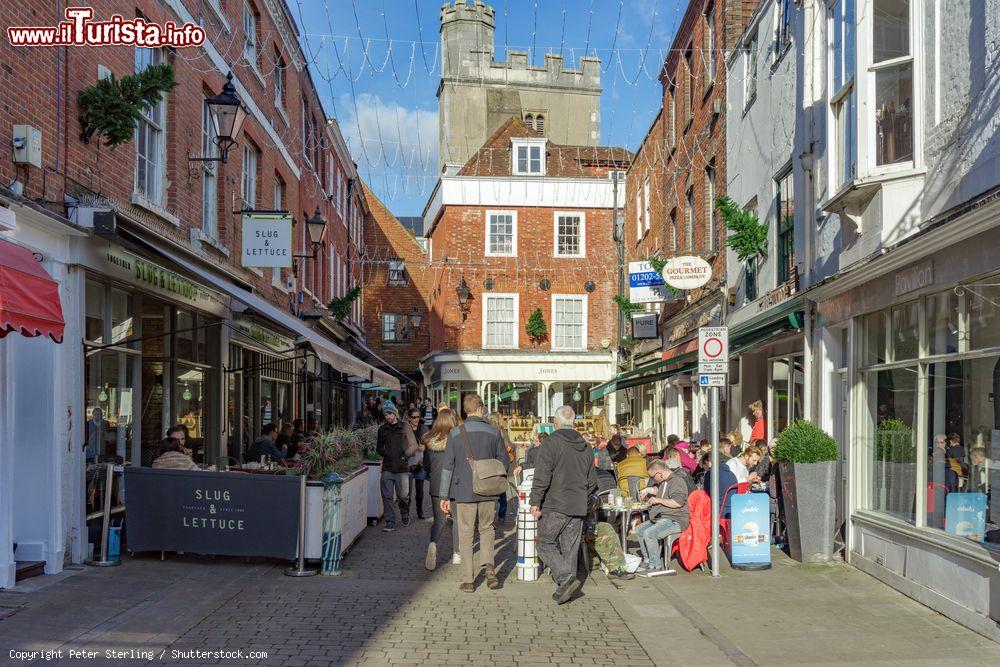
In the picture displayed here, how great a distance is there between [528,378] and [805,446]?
26.9m

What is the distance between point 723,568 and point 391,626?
14.9 feet

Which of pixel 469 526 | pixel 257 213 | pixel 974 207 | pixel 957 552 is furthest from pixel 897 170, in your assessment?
pixel 257 213

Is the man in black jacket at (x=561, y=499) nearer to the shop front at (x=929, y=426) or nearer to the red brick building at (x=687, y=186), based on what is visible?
the shop front at (x=929, y=426)

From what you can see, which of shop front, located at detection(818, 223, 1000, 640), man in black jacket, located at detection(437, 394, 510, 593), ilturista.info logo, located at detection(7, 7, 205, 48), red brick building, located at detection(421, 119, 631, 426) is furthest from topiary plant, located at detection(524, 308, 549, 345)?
man in black jacket, located at detection(437, 394, 510, 593)

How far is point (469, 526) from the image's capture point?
936 cm

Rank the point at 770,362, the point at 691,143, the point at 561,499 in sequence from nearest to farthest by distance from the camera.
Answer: the point at 561,499 < the point at 770,362 < the point at 691,143

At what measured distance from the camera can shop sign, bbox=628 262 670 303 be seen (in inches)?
846

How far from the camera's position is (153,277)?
35.3ft

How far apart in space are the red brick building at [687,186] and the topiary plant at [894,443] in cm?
638

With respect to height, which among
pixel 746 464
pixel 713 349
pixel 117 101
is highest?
pixel 117 101

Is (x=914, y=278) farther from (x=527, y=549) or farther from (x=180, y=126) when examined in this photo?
(x=180, y=126)

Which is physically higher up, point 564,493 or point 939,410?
point 939,410

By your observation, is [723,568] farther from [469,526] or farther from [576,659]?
[576,659]

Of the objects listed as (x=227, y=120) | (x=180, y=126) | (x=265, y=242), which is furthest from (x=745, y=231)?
(x=180, y=126)
